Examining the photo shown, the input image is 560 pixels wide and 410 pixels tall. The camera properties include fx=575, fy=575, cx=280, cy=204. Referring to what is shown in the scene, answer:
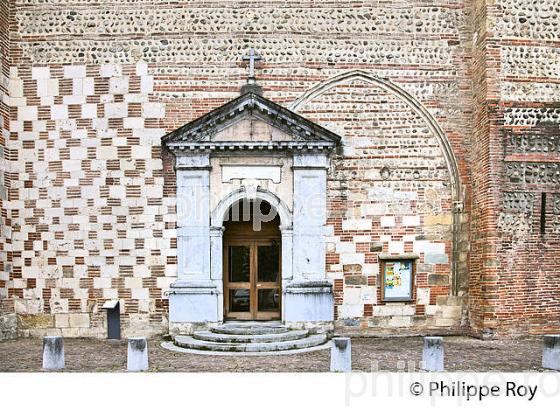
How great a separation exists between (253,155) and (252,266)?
2269mm

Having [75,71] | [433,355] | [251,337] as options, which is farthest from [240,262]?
[75,71]

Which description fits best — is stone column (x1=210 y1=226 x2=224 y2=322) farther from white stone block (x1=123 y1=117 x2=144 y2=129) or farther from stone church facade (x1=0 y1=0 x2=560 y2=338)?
white stone block (x1=123 y1=117 x2=144 y2=129)

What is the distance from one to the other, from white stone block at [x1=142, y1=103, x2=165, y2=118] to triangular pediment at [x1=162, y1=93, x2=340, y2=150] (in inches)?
22.2

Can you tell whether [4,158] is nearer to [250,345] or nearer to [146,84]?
[146,84]

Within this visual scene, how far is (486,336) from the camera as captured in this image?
10719 millimetres

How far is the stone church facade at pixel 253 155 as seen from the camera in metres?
11.1

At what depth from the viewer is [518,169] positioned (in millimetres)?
10883

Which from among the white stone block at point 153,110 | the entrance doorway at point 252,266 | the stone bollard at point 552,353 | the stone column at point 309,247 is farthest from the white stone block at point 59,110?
the stone bollard at point 552,353

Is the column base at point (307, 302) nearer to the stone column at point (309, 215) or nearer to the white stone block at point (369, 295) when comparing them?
the stone column at point (309, 215)

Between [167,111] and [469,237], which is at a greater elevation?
[167,111]

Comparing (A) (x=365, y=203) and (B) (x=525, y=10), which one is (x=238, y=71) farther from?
(B) (x=525, y=10)
